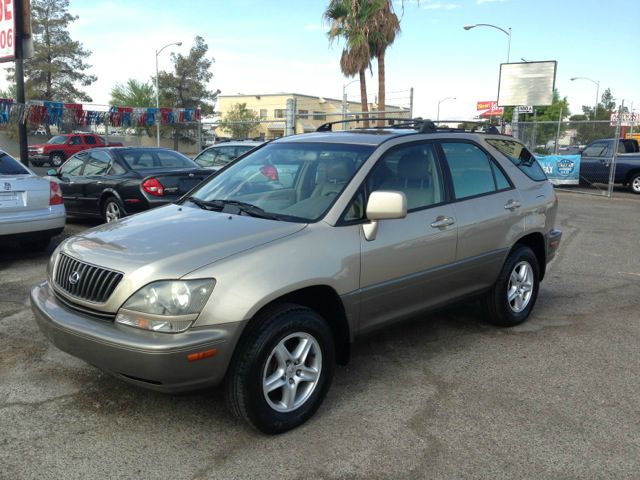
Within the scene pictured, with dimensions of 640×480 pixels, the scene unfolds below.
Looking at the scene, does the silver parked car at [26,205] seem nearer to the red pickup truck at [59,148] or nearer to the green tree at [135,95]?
the red pickup truck at [59,148]

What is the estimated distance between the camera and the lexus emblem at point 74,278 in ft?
10.6

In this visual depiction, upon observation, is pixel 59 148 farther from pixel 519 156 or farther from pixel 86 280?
pixel 86 280

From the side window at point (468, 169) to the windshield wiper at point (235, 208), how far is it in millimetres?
1570

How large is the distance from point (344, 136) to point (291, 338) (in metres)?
1.77

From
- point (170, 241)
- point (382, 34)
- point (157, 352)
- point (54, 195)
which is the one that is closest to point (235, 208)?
→ point (170, 241)

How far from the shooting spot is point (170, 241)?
127 inches

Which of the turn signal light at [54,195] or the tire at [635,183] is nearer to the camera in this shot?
the turn signal light at [54,195]

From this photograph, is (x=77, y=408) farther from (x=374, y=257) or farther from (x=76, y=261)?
(x=374, y=257)

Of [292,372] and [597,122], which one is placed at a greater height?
[597,122]

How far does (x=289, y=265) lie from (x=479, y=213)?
1.97 metres

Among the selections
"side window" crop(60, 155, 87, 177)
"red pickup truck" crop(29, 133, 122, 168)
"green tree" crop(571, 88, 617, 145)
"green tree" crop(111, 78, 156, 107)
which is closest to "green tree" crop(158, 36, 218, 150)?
"green tree" crop(111, 78, 156, 107)

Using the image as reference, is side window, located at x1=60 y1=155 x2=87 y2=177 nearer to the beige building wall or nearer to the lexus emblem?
the lexus emblem

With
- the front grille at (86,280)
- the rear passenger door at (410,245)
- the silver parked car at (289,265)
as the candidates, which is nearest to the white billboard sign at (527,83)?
the silver parked car at (289,265)

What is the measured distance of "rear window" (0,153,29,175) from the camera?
6.95 meters
